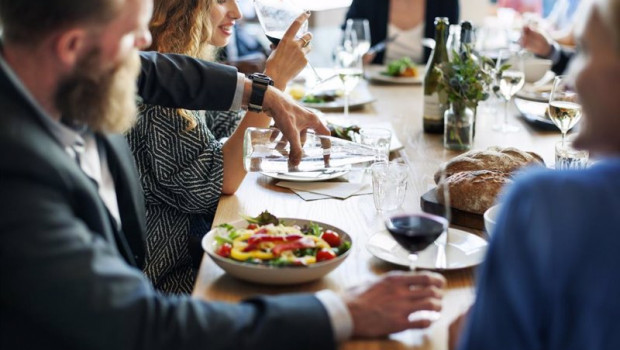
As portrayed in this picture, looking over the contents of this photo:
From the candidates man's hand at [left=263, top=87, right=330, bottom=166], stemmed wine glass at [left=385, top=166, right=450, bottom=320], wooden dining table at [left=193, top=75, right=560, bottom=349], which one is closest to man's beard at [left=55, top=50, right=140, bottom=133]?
wooden dining table at [left=193, top=75, right=560, bottom=349]

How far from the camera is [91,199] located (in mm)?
1146

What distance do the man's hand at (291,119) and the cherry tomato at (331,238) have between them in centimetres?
41

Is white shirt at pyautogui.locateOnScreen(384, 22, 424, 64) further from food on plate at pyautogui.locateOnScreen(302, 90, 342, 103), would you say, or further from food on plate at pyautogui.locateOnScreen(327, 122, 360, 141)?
food on plate at pyautogui.locateOnScreen(327, 122, 360, 141)

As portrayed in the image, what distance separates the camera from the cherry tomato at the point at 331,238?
4.59 ft

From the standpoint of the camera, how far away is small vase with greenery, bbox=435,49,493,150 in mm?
Answer: 2219

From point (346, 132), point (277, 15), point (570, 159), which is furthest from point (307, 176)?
point (570, 159)

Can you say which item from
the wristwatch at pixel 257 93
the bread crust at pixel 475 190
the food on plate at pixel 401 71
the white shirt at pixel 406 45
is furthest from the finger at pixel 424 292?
the white shirt at pixel 406 45

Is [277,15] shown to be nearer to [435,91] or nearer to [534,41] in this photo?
[435,91]

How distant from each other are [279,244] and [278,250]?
23 mm

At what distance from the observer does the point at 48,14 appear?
1083mm

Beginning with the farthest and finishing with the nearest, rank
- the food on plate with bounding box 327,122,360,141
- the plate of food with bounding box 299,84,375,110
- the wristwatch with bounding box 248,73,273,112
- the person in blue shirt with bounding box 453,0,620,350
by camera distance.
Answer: the plate of food with bounding box 299,84,375,110 < the food on plate with bounding box 327,122,360,141 < the wristwatch with bounding box 248,73,273,112 < the person in blue shirt with bounding box 453,0,620,350

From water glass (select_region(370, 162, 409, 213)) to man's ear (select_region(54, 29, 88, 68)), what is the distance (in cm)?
76

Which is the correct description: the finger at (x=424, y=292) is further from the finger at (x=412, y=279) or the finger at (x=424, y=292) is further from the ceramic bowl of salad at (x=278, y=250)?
the ceramic bowl of salad at (x=278, y=250)

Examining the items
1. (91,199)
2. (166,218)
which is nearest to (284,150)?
(166,218)
